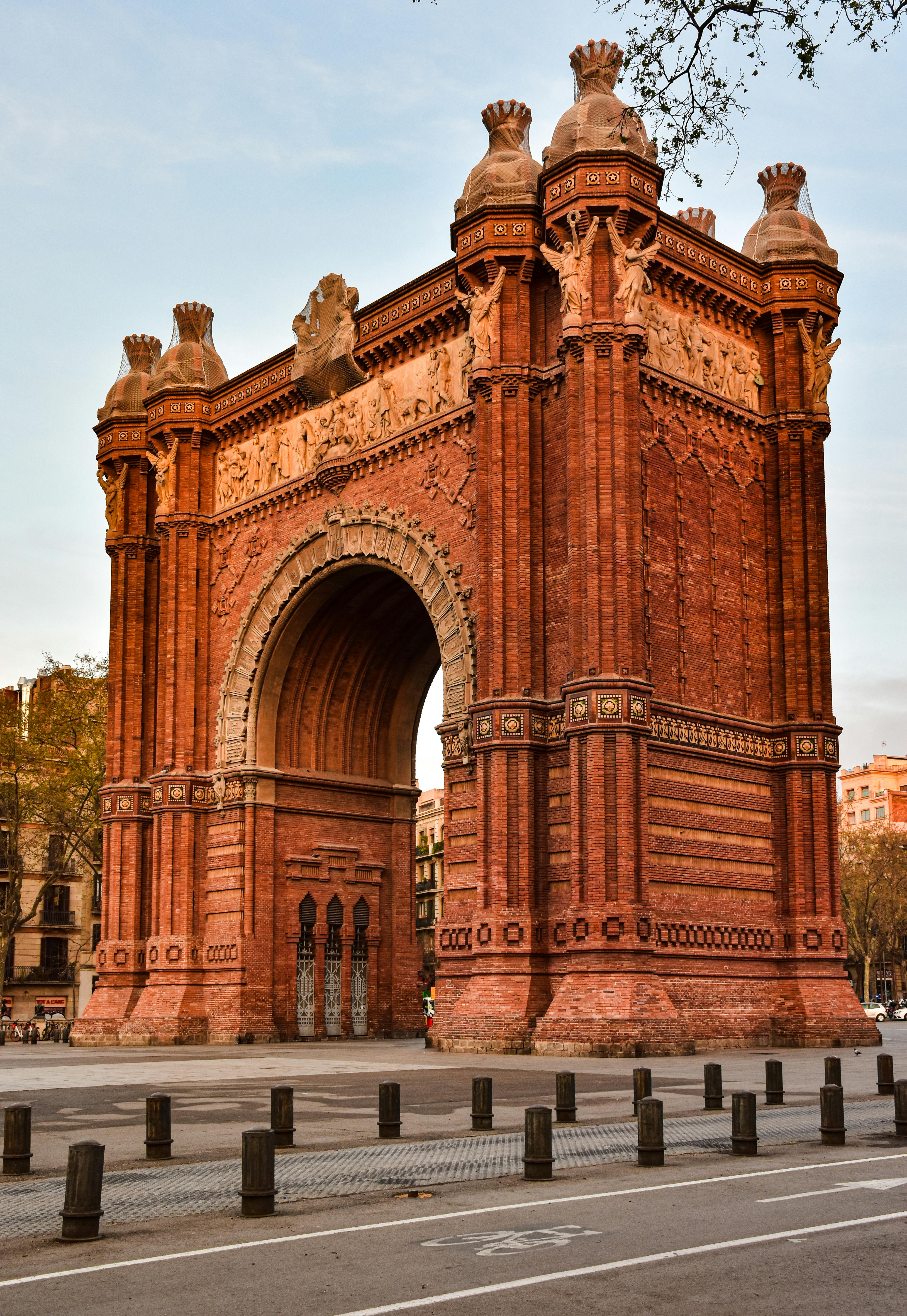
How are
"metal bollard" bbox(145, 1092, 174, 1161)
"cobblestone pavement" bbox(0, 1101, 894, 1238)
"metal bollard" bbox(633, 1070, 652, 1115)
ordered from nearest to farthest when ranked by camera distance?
Answer: "cobblestone pavement" bbox(0, 1101, 894, 1238)
"metal bollard" bbox(145, 1092, 174, 1161)
"metal bollard" bbox(633, 1070, 652, 1115)

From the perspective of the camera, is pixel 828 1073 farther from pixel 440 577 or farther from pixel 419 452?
pixel 419 452

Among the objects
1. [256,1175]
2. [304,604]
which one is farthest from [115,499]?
[256,1175]

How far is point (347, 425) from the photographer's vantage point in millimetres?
35438

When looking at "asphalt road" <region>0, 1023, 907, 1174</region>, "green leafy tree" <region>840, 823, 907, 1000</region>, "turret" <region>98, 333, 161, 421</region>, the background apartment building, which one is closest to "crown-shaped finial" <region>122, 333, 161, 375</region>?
"turret" <region>98, 333, 161, 421</region>

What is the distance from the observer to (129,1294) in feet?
24.9

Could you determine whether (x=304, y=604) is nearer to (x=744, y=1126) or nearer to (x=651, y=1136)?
(x=744, y=1126)

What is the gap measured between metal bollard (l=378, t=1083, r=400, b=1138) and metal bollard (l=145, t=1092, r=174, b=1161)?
2.00m

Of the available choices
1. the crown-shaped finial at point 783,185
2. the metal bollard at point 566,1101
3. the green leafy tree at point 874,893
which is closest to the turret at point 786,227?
the crown-shaped finial at point 783,185

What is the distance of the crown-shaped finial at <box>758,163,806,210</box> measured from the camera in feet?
114

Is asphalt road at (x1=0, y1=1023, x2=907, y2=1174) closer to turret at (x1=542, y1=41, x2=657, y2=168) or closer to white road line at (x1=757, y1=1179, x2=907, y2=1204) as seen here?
white road line at (x1=757, y1=1179, x2=907, y2=1204)

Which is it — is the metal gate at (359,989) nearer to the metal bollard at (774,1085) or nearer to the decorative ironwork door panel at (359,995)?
the decorative ironwork door panel at (359,995)

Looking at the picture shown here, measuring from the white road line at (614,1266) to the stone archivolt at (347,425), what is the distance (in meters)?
24.3

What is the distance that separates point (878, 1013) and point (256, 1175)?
55.5 m

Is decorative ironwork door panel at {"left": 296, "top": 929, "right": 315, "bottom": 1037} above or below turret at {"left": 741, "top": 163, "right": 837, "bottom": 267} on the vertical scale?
below
